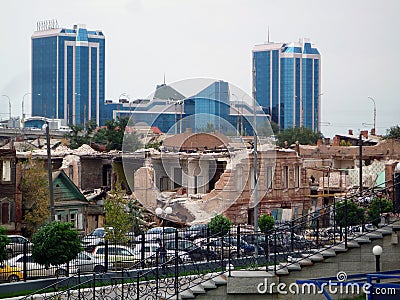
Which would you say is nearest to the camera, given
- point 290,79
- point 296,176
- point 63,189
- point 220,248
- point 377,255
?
point 377,255

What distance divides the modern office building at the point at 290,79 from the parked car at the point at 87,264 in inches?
4578

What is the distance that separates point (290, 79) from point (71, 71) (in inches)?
1763

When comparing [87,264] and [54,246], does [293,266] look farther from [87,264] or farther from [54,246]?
[87,264]

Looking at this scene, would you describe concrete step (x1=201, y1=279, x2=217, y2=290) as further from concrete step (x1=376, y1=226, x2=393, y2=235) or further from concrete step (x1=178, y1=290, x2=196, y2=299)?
concrete step (x1=376, y1=226, x2=393, y2=235)

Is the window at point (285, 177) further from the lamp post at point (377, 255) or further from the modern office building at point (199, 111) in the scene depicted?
the lamp post at point (377, 255)

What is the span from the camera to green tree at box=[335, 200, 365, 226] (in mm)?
17422

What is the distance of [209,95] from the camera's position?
1422 inches

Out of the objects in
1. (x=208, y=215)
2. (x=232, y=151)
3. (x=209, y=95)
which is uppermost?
(x=209, y=95)

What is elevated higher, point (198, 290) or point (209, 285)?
point (209, 285)

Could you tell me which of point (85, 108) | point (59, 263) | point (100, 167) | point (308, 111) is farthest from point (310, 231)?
point (85, 108)

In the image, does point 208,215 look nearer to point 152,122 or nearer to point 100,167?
point 152,122

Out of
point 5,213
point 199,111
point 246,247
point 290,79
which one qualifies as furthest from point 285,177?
point 290,79

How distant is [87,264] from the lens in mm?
20938

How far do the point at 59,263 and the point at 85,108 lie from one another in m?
136
